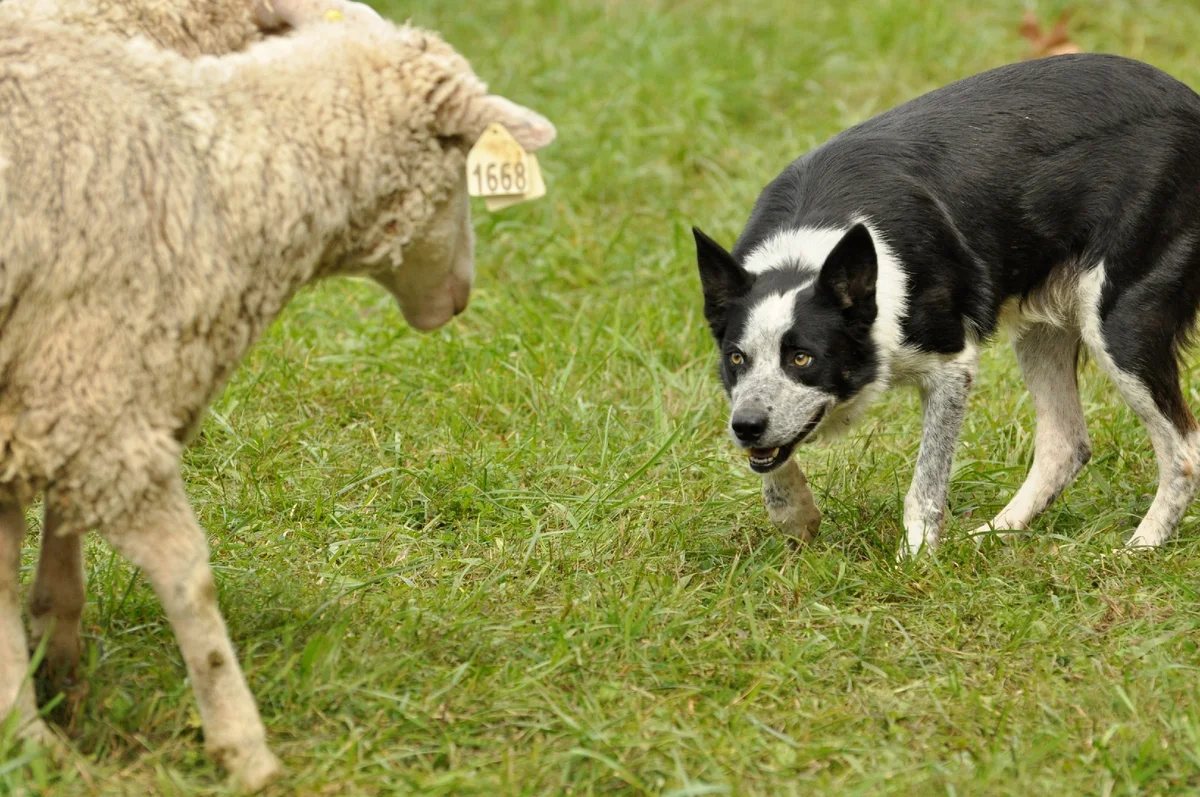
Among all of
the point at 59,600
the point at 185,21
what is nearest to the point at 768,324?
the point at 185,21

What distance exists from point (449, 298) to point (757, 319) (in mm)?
973

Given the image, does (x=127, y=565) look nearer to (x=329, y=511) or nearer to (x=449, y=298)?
(x=329, y=511)

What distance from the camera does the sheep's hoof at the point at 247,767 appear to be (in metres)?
3.02

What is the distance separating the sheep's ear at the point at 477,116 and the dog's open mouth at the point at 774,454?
132cm

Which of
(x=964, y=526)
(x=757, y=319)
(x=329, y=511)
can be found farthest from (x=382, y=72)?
(x=964, y=526)

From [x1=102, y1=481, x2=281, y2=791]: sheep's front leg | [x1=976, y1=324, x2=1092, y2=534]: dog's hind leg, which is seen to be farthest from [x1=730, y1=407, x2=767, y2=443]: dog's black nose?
[x1=102, y1=481, x2=281, y2=791]: sheep's front leg

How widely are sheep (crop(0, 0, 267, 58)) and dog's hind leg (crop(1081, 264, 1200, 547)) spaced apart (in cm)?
263

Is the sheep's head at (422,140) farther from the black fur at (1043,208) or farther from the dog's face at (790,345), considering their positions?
the black fur at (1043,208)

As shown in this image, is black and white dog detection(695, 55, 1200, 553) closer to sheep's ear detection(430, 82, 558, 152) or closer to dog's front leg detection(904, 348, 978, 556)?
dog's front leg detection(904, 348, 978, 556)

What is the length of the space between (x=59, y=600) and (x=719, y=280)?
2073mm

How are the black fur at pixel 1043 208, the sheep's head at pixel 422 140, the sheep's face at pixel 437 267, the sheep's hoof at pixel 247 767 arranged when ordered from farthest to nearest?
the black fur at pixel 1043 208 < the sheep's face at pixel 437 267 < the sheep's head at pixel 422 140 < the sheep's hoof at pixel 247 767

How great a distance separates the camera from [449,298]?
376 centimetres

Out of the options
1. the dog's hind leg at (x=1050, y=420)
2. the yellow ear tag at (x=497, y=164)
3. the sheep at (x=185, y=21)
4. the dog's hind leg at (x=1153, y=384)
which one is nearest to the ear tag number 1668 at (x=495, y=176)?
the yellow ear tag at (x=497, y=164)

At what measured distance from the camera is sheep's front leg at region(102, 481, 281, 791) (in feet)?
9.76
